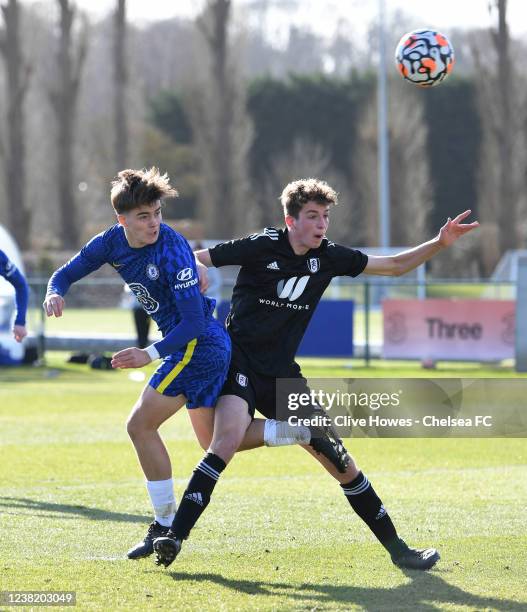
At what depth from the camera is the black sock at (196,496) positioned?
6031 mm

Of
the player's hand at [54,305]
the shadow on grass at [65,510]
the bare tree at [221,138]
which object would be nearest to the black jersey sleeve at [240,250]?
the player's hand at [54,305]

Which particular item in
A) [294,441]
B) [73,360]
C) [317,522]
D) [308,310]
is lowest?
[73,360]

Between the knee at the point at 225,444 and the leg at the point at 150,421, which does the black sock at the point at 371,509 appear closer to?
the knee at the point at 225,444

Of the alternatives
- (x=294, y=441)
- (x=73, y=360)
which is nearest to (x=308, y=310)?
(x=294, y=441)

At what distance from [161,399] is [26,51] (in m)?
40.8

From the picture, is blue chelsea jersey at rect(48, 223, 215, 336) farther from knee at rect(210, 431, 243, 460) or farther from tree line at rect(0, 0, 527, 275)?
tree line at rect(0, 0, 527, 275)

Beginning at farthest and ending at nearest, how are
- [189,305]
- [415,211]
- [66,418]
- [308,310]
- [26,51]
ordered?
[415,211] → [26,51] → [66,418] → [308,310] → [189,305]

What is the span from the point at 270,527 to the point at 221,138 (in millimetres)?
40823

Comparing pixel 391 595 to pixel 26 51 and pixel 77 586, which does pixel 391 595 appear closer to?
pixel 77 586

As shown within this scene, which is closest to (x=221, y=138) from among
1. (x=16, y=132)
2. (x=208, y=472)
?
(x=16, y=132)

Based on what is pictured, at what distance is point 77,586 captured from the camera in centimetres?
578

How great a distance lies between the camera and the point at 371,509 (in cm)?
645

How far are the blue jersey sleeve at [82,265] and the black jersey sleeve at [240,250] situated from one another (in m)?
0.63

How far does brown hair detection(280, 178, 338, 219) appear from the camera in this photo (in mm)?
6402
